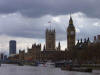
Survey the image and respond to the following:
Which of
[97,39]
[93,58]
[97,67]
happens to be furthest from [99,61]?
[97,39]

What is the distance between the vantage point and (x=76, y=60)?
17688 cm

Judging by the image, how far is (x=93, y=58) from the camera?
15150 cm

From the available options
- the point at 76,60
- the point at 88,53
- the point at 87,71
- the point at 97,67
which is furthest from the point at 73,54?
the point at 87,71

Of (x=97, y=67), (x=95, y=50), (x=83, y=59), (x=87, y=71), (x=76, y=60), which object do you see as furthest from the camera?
(x=76, y=60)

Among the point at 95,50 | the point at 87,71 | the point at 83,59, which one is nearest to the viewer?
the point at 87,71

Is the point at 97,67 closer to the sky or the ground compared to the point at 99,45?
closer to the ground

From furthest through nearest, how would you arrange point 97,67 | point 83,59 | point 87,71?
point 83,59 → point 97,67 → point 87,71

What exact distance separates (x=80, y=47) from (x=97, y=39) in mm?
9936

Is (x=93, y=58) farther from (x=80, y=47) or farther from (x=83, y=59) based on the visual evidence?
(x=80, y=47)

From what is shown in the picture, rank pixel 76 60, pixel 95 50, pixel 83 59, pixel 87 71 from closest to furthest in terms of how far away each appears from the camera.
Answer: pixel 87 71 < pixel 95 50 < pixel 83 59 < pixel 76 60

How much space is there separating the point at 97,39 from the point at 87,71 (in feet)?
253

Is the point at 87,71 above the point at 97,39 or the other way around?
the other way around

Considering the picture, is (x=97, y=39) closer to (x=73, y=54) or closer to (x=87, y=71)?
(x=73, y=54)

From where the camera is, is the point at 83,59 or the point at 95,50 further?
the point at 83,59
